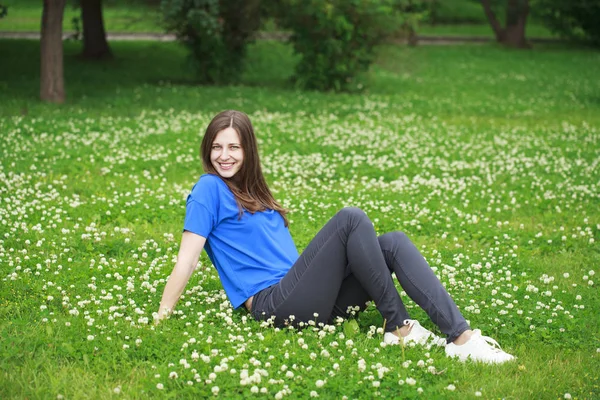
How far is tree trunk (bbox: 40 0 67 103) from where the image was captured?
18.3 metres

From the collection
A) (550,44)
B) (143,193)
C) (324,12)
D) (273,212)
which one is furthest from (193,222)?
(550,44)

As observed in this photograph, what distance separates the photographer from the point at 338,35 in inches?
972

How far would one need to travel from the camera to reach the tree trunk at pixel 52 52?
18.3 m

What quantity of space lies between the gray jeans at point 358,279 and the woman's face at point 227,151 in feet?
3.27

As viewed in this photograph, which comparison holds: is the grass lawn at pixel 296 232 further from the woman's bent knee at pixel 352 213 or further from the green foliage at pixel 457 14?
the green foliage at pixel 457 14

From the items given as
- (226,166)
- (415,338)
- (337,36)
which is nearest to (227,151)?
(226,166)

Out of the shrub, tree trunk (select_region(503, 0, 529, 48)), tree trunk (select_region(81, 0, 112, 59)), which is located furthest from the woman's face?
tree trunk (select_region(503, 0, 529, 48))

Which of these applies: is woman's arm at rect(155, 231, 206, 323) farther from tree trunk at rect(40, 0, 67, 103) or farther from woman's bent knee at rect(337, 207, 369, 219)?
tree trunk at rect(40, 0, 67, 103)

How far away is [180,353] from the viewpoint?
543 centimetres

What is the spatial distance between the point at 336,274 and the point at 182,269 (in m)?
1.23

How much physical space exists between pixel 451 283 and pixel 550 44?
45.3 meters

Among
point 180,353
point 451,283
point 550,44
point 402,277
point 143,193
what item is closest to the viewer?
point 180,353

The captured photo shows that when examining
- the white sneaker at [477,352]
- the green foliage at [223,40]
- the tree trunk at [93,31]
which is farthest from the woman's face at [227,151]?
the tree trunk at [93,31]

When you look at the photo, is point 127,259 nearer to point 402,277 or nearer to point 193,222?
point 193,222
